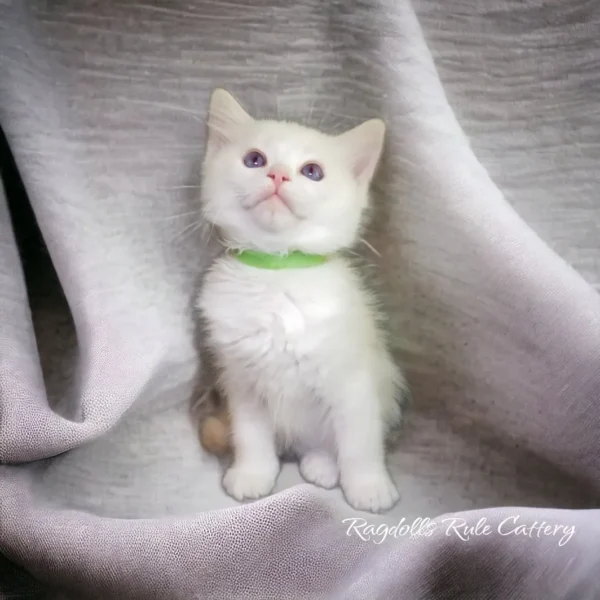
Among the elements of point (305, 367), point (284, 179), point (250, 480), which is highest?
point (284, 179)

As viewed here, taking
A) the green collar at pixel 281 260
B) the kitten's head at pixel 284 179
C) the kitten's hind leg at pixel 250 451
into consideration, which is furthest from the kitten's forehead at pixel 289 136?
the kitten's hind leg at pixel 250 451

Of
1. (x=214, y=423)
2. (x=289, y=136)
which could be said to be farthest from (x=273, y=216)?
(x=214, y=423)

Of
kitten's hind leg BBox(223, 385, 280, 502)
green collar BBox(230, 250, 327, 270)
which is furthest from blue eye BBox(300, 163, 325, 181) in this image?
kitten's hind leg BBox(223, 385, 280, 502)

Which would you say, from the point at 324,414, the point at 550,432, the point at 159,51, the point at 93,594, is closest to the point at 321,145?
the point at 159,51

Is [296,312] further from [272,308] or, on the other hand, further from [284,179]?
[284,179]

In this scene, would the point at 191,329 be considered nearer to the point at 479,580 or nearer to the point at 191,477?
the point at 191,477

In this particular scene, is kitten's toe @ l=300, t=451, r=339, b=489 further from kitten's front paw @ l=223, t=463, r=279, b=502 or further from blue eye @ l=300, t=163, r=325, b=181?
blue eye @ l=300, t=163, r=325, b=181

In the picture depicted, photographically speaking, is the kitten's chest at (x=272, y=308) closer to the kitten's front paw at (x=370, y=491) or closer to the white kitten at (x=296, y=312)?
the white kitten at (x=296, y=312)

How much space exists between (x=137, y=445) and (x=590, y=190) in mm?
719

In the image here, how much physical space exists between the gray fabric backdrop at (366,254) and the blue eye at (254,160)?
0.09 m

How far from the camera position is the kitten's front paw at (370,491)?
710 mm

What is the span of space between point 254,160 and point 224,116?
78 mm

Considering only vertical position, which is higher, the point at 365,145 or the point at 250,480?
the point at 365,145

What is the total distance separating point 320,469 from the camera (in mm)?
766
